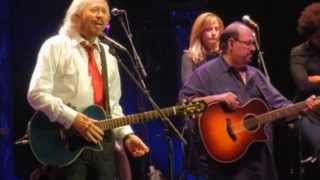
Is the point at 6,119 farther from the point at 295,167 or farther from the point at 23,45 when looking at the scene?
the point at 295,167

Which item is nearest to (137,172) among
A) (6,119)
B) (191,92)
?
(6,119)

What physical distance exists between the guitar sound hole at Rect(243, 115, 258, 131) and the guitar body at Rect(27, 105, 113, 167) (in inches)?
55.5

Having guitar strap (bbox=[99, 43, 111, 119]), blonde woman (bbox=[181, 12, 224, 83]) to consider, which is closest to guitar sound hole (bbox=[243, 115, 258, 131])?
blonde woman (bbox=[181, 12, 224, 83])

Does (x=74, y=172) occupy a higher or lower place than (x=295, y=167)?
higher

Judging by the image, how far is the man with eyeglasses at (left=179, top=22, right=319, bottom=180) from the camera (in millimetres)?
5211

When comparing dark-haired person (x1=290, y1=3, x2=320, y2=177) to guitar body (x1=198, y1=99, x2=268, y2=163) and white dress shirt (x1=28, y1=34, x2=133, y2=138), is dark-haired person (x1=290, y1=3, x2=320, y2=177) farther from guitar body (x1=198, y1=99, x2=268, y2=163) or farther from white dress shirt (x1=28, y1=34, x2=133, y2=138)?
white dress shirt (x1=28, y1=34, x2=133, y2=138)

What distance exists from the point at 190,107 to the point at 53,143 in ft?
3.36

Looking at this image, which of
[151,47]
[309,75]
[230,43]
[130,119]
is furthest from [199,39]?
[130,119]

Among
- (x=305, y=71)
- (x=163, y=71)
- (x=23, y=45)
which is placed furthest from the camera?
(x=163, y=71)

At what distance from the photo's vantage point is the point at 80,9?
15.8 ft

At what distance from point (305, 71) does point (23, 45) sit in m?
3.21

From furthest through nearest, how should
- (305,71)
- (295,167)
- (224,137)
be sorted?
(295,167) → (305,71) → (224,137)

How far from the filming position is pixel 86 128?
440 cm

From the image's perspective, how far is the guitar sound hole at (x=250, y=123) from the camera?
5.31 meters
